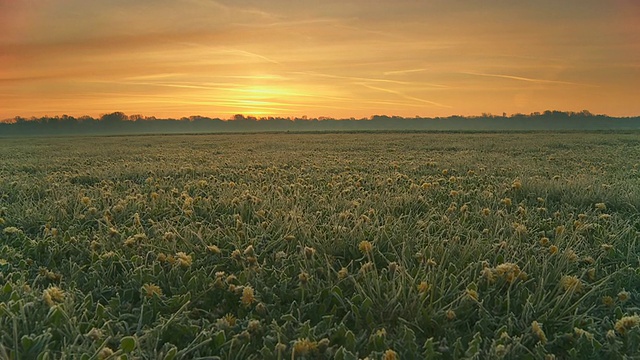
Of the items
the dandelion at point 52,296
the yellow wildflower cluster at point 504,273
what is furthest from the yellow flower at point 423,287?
the dandelion at point 52,296

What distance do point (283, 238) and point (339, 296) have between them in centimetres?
113

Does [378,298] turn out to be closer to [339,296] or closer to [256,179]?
[339,296]

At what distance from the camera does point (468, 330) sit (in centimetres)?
254

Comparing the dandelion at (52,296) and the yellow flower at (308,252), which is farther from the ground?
the yellow flower at (308,252)

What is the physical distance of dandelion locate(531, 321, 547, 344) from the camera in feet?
7.54

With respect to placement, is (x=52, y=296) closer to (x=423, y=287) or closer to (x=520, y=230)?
(x=423, y=287)

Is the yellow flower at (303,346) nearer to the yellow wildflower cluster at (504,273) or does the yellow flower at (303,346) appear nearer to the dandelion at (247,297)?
the dandelion at (247,297)

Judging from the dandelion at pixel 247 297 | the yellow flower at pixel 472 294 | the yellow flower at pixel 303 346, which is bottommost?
the yellow flower at pixel 303 346

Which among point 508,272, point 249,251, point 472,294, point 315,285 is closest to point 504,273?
point 508,272

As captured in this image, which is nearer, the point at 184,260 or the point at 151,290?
the point at 151,290

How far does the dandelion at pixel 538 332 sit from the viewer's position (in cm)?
230

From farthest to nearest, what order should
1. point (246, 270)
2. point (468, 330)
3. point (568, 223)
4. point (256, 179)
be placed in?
point (256, 179) < point (568, 223) < point (246, 270) < point (468, 330)

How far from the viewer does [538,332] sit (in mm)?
2316

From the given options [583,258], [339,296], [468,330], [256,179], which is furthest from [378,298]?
[256,179]
